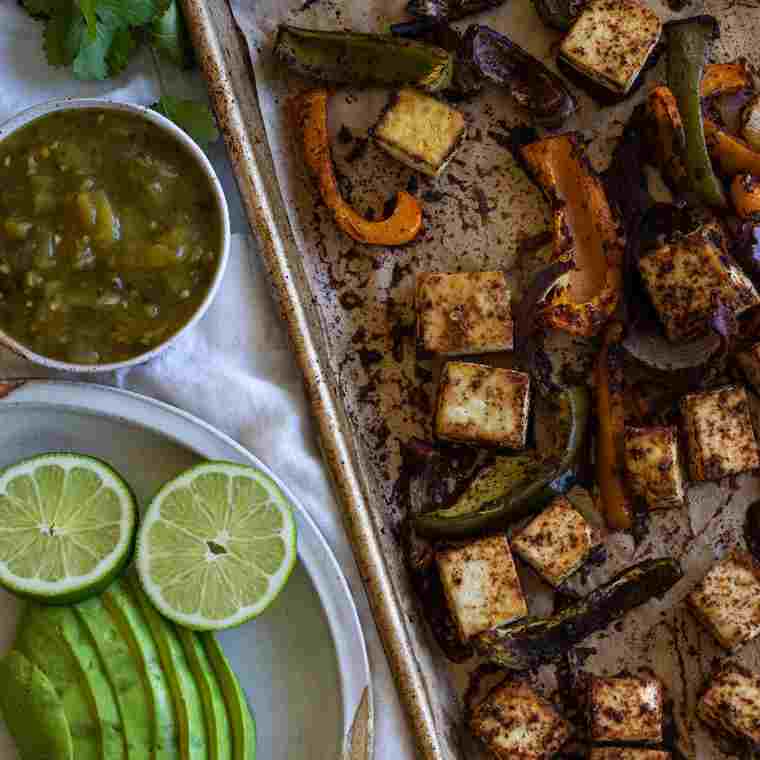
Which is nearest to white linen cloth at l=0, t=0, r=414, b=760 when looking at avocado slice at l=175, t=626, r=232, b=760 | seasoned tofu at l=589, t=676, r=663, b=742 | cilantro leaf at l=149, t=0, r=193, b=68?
cilantro leaf at l=149, t=0, r=193, b=68

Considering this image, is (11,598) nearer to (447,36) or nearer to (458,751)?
(458,751)

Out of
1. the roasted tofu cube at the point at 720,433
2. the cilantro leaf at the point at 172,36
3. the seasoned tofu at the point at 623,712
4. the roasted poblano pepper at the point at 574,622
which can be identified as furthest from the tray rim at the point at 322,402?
the roasted tofu cube at the point at 720,433

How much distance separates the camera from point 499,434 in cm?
353

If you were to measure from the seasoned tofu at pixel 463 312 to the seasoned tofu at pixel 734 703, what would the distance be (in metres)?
1.32

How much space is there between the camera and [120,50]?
11.2ft

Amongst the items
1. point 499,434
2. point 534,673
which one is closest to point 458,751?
point 534,673

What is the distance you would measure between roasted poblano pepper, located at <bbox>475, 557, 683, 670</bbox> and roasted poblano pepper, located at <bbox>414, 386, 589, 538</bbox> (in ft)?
1.12

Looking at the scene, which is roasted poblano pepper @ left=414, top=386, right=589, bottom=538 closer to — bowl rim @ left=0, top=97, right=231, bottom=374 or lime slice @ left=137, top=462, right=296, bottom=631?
lime slice @ left=137, top=462, right=296, bottom=631

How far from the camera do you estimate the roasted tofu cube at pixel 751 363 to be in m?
3.57

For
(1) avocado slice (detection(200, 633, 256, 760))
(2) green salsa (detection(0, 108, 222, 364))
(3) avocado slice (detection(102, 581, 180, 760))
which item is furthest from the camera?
(1) avocado slice (detection(200, 633, 256, 760))

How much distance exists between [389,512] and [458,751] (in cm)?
82

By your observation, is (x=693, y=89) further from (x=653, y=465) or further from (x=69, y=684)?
(x=69, y=684)

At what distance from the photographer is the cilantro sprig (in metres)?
3.24

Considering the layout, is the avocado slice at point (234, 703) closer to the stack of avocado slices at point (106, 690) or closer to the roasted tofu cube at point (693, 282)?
the stack of avocado slices at point (106, 690)
